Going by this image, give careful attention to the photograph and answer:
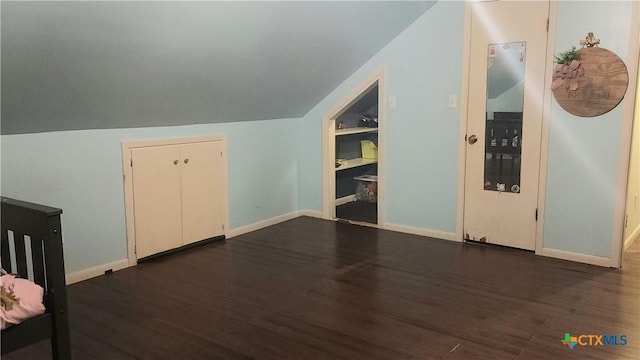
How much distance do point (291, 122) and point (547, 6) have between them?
2.40m

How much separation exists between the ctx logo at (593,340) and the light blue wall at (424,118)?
1.76 meters

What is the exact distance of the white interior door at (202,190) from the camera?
4.15 m

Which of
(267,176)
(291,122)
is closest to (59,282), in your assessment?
(267,176)

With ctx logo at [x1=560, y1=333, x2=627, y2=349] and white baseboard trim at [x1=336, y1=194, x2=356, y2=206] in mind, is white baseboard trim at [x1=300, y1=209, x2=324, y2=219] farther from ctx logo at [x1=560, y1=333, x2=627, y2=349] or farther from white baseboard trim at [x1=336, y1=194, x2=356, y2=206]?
ctx logo at [x1=560, y1=333, x2=627, y2=349]

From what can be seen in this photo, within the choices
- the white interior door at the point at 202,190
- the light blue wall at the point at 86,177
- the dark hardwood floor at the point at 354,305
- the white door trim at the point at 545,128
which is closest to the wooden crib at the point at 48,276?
the dark hardwood floor at the point at 354,305

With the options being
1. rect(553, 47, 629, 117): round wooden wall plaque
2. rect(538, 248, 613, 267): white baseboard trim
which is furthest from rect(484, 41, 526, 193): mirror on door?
rect(538, 248, 613, 267): white baseboard trim

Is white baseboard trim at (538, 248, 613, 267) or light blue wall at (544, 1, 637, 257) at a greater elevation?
light blue wall at (544, 1, 637, 257)

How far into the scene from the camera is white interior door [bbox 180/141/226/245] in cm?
415

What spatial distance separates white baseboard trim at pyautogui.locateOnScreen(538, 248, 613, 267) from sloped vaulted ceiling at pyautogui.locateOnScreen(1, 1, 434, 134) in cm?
207

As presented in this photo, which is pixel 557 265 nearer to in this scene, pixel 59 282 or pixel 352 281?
pixel 352 281

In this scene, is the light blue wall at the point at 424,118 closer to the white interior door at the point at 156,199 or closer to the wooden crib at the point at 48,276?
the white interior door at the point at 156,199

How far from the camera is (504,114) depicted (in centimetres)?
402

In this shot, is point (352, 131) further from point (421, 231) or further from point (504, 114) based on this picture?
point (504, 114)

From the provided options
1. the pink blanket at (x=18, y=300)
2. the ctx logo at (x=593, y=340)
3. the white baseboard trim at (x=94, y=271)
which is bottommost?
the ctx logo at (x=593, y=340)
